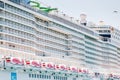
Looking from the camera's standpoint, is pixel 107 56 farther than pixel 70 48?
Yes

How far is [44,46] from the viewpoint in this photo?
77.8 m

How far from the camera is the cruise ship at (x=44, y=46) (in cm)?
6003

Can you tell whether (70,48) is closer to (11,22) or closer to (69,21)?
(69,21)

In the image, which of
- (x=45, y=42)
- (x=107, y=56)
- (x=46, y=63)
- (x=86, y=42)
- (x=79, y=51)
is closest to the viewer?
(x=46, y=63)

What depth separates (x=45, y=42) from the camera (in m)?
78.8

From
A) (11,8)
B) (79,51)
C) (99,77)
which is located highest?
(11,8)

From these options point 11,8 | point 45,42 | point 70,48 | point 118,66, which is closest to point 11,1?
point 11,8

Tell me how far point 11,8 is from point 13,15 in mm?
1309

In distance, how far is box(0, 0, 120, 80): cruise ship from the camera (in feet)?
197

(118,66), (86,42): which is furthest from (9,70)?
(118,66)

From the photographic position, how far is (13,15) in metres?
64.2

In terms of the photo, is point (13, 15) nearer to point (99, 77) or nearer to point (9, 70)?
point (9, 70)

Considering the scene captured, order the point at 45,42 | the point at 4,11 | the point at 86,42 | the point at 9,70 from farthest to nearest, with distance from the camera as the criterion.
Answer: the point at 86,42
the point at 45,42
the point at 4,11
the point at 9,70

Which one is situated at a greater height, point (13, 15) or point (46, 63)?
point (13, 15)
